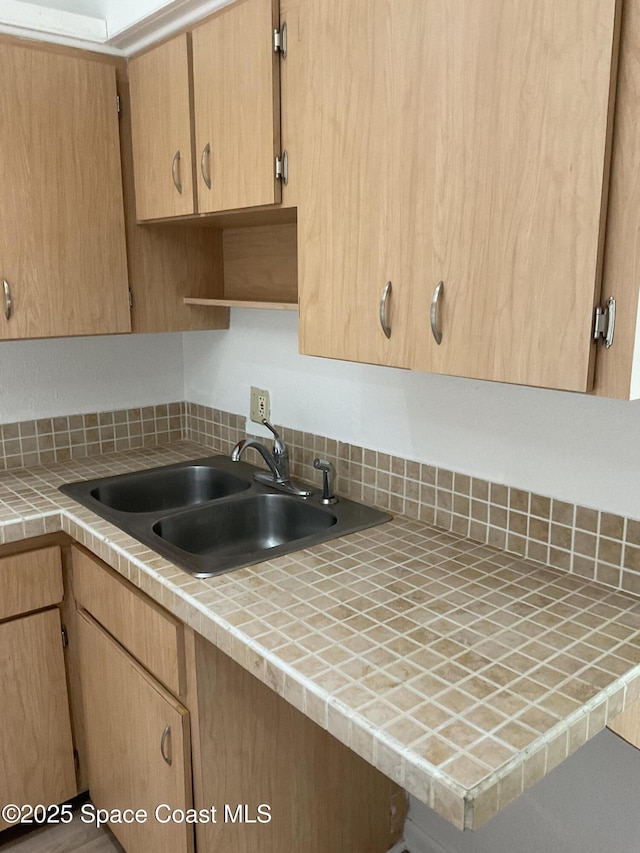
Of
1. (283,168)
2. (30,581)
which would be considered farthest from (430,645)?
(30,581)

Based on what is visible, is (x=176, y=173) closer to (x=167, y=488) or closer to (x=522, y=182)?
(x=167, y=488)

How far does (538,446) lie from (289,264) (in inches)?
36.9

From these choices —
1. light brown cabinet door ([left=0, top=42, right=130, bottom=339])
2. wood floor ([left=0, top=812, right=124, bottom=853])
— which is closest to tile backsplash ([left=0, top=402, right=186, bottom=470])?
light brown cabinet door ([left=0, top=42, right=130, bottom=339])

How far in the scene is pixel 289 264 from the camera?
2.03 meters

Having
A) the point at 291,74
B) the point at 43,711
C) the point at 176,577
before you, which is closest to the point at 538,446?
the point at 176,577

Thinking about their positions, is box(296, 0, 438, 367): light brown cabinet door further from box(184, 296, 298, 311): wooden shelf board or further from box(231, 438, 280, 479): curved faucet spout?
box(231, 438, 280, 479): curved faucet spout

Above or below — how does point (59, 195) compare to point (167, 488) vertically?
above

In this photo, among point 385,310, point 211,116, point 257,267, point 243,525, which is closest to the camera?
point 385,310

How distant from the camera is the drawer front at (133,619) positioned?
1.47m

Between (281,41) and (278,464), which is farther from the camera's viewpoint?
(278,464)

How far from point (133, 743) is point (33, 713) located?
39 centimetres

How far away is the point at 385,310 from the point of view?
51.8 inches

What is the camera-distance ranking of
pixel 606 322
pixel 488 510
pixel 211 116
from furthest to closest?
pixel 211 116 < pixel 488 510 < pixel 606 322

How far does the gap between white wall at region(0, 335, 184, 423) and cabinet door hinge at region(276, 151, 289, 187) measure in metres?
1.10
